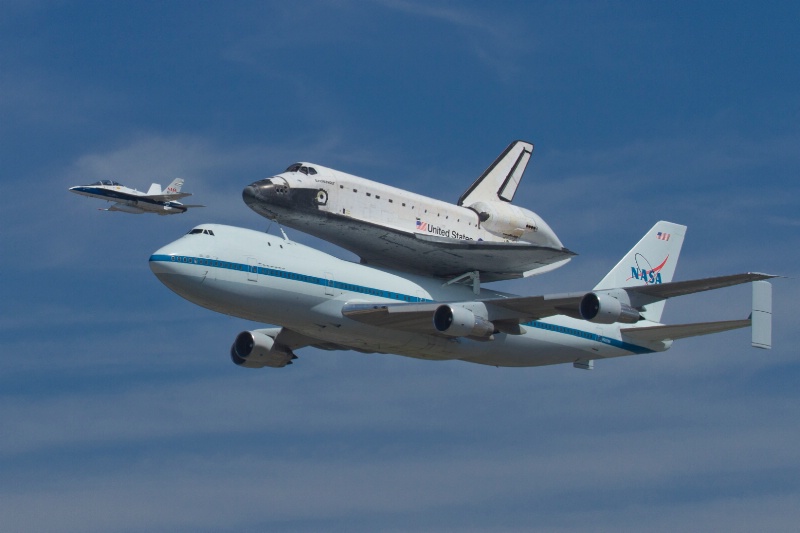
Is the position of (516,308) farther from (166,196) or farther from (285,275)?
(166,196)

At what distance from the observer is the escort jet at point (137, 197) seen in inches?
4136

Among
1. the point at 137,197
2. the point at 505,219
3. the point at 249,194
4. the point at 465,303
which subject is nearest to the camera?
the point at 249,194

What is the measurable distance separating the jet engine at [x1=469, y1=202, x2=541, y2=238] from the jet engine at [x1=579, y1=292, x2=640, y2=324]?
715cm

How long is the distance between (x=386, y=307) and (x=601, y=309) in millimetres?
9637

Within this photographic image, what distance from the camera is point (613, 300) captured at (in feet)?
184

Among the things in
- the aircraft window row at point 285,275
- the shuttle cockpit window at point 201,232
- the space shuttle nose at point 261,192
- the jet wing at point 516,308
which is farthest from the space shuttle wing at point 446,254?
the shuttle cockpit window at point 201,232

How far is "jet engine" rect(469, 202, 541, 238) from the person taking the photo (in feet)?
203

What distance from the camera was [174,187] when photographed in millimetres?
122688

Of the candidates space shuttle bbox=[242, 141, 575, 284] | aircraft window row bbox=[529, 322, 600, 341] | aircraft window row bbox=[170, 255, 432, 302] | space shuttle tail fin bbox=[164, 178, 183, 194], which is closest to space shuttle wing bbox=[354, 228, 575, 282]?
space shuttle bbox=[242, 141, 575, 284]

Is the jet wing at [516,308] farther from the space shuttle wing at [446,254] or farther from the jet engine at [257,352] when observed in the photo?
the jet engine at [257,352]

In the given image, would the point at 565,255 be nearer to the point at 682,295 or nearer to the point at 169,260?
the point at 682,295

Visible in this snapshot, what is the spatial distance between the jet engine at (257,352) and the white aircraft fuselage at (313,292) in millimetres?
2462

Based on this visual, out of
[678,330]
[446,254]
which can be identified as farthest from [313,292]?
[678,330]

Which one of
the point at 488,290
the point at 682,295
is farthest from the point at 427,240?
the point at 682,295
